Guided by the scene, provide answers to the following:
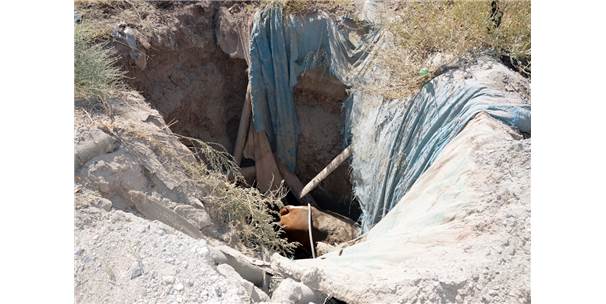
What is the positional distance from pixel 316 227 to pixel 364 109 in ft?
4.07

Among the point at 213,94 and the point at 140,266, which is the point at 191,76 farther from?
the point at 140,266

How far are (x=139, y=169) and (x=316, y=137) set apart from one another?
2441 mm

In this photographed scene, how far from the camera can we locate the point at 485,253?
243cm

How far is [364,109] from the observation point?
4590mm

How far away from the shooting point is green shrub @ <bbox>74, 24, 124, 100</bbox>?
3.64 metres

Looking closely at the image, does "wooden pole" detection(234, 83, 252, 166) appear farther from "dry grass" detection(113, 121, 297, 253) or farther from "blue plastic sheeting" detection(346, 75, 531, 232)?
"dry grass" detection(113, 121, 297, 253)

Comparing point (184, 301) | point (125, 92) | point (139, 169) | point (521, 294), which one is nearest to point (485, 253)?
point (521, 294)

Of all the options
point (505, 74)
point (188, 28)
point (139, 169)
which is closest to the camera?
point (139, 169)

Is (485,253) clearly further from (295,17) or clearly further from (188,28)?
(188,28)

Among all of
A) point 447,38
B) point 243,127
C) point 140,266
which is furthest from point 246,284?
point 243,127

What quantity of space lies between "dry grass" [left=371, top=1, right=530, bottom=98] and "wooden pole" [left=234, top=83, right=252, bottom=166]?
1.56 metres

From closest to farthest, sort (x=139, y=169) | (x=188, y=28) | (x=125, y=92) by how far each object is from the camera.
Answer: (x=139, y=169) → (x=125, y=92) → (x=188, y=28)

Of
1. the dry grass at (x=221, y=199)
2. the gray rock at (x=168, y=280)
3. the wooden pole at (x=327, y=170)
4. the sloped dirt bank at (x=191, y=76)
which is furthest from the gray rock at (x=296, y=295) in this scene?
the sloped dirt bank at (x=191, y=76)

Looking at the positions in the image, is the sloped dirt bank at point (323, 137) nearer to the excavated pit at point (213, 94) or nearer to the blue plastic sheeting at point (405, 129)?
the excavated pit at point (213, 94)
